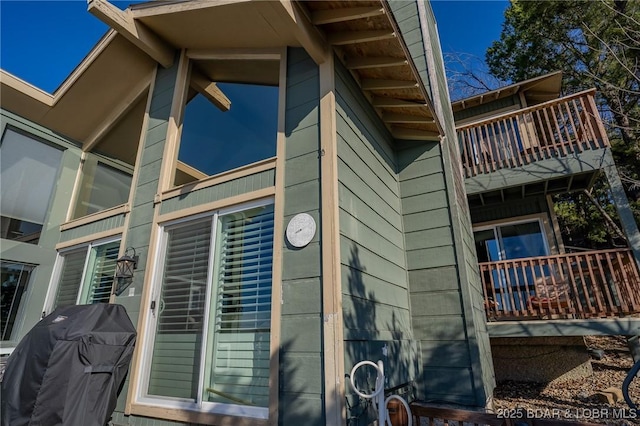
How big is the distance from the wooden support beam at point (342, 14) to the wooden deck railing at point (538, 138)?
3996 millimetres

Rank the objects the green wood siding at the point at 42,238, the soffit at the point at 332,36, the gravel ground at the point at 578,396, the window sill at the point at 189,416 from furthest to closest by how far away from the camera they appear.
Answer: the green wood siding at the point at 42,238
the gravel ground at the point at 578,396
the soffit at the point at 332,36
the window sill at the point at 189,416

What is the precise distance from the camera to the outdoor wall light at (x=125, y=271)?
375 cm

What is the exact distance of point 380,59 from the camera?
3406 millimetres

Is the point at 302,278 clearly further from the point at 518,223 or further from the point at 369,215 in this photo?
the point at 518,223

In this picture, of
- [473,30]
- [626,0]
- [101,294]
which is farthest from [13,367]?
[473,30]

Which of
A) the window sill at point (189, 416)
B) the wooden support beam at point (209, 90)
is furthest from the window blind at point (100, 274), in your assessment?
the wooden support beam at point (209, 90)

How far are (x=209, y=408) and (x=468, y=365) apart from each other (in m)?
2.47

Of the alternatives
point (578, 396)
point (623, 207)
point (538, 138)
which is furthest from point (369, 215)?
point (578, 396)

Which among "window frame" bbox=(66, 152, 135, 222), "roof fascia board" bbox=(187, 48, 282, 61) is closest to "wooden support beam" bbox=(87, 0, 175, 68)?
"roof fascia board" bbox=(187, 48, 282, 61)

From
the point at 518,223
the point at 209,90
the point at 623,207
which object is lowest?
the point at 623,207

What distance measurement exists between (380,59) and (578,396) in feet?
18.1

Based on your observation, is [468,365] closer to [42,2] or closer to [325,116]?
[325,116]

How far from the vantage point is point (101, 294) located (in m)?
4.21

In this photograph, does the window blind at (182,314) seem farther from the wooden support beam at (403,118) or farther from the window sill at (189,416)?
the wooden support beam at (403,118)
